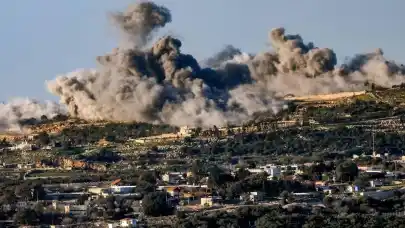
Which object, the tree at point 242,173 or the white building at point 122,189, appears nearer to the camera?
the white building at point 122,189

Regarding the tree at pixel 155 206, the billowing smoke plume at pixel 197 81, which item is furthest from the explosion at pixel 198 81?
the tree at pixel 155 206

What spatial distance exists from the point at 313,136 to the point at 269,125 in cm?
496

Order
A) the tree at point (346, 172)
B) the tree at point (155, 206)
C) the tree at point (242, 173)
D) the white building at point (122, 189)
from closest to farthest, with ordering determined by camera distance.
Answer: the tree at point (155, 206), the white building at point (122, 189), the tree at point (346, 172), the tree at point (242, 173)

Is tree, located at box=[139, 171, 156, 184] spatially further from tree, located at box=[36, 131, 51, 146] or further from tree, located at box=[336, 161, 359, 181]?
tree, located at box=[36, 131, 51, 146]

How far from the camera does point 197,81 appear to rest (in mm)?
111625

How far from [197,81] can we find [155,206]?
33.6m

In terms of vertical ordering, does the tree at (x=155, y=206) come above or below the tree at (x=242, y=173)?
below

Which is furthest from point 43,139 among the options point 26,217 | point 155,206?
point 26,217

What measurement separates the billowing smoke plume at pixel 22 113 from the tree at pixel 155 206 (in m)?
46.0

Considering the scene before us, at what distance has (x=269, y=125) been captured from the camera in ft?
372

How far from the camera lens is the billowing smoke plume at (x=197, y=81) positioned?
112562mm

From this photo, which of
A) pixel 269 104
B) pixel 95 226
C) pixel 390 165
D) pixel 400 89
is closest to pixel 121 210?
pixel 95 226

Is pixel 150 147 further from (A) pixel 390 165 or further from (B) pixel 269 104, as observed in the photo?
(A) pixel 390 165

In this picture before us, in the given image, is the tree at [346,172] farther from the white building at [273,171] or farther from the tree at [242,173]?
the tree at [242,173]
